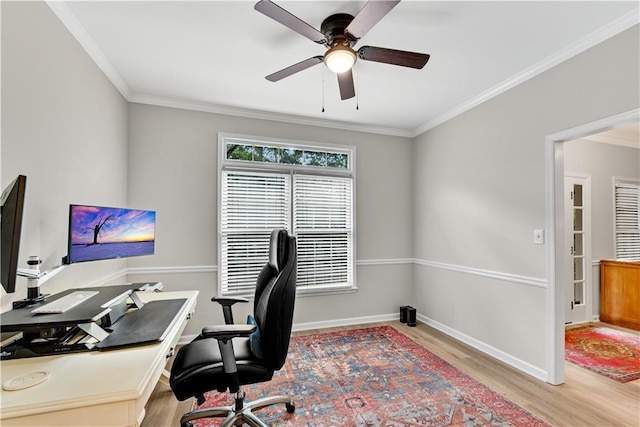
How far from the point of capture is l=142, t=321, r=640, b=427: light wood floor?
1.98m

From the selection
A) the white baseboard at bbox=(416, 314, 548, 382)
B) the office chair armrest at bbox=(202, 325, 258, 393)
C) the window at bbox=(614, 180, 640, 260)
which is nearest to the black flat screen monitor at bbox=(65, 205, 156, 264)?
the office chair armrest at bbox=(202, 325, 258, 393)

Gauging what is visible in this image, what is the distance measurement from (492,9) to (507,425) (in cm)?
268

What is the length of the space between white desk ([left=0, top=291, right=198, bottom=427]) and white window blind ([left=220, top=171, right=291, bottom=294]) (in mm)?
2193

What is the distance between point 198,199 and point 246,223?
599mm

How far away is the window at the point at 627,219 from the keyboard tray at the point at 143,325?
5.62 m

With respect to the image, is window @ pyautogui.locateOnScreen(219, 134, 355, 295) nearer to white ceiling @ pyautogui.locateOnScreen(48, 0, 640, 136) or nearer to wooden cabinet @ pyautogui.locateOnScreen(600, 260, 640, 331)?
white ceiling @ pyautogui.locateOnScreen(48, 0, 640, 136)

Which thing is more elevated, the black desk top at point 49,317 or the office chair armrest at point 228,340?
the black desk top at point 49,317

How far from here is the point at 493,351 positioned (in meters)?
2.95

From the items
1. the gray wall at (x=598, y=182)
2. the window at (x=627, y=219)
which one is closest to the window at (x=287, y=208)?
the gray wall at (x=598, y=182)

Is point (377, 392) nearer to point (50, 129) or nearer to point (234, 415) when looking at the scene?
point (234, 415)

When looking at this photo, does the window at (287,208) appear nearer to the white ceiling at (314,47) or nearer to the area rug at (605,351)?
the white ceiling at (314,47)

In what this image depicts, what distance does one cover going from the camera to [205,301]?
334cm

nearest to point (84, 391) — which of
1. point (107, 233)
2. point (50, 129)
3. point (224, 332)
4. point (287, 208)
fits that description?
point (224, 332)

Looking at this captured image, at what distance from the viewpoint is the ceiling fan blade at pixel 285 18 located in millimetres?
1517
